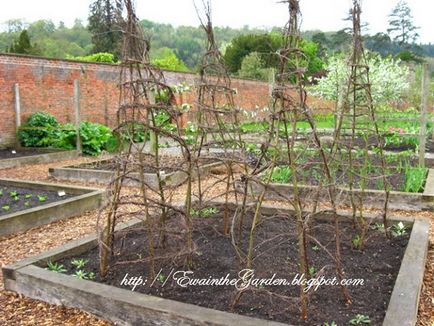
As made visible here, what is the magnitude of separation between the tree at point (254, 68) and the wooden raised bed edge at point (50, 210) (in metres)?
20.3

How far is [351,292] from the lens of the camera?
10.4 ft

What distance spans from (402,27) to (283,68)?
54.0 metres

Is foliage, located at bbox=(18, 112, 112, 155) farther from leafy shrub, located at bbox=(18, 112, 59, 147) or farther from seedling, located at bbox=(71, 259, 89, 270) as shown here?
seedling, located at bbox=(71, 259, 89, 270)

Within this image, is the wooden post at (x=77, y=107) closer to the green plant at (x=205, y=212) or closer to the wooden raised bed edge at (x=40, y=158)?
the wooden raised bed edge at (x=40, y=158)

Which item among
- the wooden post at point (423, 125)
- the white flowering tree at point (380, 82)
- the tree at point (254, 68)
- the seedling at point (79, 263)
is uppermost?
the tree at point (254, 68)

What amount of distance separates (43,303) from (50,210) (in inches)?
101

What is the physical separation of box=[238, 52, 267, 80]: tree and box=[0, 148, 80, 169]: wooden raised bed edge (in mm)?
16327

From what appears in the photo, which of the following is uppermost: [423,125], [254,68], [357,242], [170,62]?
[170,62]

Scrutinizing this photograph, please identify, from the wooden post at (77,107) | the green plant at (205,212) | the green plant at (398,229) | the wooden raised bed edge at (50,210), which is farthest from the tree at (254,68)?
the green plant at (398,229)

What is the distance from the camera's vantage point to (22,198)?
638 centimetres

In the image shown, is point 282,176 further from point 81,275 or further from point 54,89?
point 54,89

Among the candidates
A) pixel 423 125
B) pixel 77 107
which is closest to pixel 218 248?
pixel 423 125

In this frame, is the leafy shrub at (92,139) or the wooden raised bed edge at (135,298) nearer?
the wooden raised bed edge at (135,298)

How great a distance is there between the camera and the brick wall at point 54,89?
12148mm
